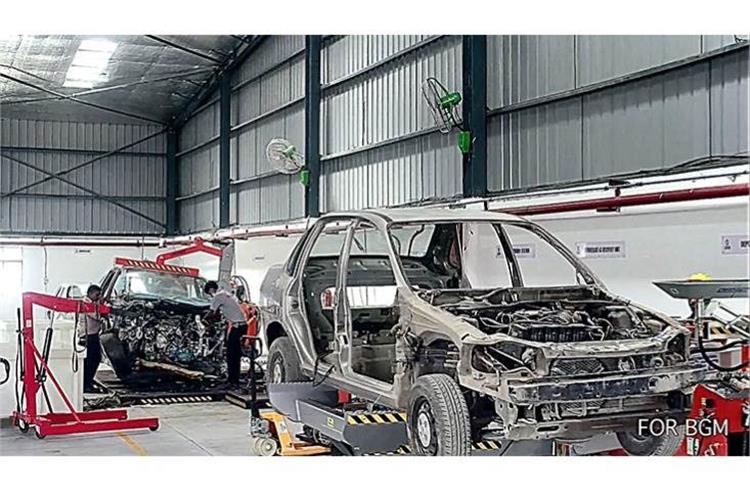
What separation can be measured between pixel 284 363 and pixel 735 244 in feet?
8.04

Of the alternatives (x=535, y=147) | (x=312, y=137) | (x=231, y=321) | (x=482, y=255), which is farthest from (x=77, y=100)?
(x=535, y=147)

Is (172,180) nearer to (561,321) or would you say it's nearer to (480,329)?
(480,329)

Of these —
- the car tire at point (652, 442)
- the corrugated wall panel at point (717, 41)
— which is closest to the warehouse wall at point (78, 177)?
the car tire at point (652, 442)

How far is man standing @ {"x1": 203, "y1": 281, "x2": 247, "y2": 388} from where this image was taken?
19.0 feet

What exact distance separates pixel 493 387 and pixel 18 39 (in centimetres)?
290

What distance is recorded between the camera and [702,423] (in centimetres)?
430

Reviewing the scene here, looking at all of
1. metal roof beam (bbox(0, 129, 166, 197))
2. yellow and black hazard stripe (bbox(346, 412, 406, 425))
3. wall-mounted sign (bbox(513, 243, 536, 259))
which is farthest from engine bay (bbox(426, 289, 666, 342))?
metal roof beam (bbox(0, 129, 166, 197))

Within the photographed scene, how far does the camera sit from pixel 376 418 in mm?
4555

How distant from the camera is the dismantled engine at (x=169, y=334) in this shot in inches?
244

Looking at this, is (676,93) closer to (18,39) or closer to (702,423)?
(702,423)

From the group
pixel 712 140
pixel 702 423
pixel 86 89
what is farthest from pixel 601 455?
pixel 86 89

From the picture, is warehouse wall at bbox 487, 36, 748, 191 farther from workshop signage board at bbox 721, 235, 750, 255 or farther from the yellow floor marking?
the yellow floor marking

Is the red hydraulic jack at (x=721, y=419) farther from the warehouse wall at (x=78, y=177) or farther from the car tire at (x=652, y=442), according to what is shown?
the warehouse wall at (x=78, y=177)

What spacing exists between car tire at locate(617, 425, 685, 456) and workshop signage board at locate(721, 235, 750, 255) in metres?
0.84
